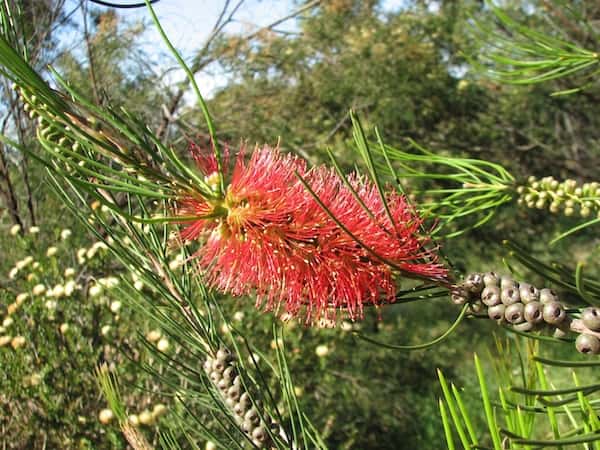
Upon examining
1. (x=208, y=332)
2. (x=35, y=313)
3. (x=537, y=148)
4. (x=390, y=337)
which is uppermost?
(x=208, y=332)

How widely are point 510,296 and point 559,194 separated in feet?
1.36

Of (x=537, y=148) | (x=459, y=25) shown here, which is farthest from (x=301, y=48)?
(x=537, y=148)

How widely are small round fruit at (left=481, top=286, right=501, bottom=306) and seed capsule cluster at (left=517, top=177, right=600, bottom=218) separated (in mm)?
359

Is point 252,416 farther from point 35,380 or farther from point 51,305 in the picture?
point 51,305

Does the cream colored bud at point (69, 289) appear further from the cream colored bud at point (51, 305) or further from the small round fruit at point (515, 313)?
the small round fruit at point (515, 313)

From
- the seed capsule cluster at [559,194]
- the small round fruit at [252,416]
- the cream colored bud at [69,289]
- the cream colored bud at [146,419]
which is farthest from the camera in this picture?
the cream colored bud at [69,289]

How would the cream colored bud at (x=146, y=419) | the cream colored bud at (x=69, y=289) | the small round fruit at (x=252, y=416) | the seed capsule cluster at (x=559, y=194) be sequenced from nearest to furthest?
the small round fruit at (x=252, y=416) < the seed capsule cluster at (x=559, y=194) < the cream colored bud at (x=146, y=419) < the cream colored bud at (x=69, y=289)

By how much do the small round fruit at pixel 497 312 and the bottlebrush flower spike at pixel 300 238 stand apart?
2.4 inches

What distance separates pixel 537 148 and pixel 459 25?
1.33 meters

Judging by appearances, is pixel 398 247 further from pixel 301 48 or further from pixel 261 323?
pixel 301 48

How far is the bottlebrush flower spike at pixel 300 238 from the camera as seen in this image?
15.3 inches

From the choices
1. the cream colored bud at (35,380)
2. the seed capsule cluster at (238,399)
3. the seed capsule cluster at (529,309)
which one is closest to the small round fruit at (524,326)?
the seed capsule cluster at (529,309)

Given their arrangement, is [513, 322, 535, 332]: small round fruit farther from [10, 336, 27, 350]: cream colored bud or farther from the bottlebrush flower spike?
[10, 336, 27, 350]: cream colored bud

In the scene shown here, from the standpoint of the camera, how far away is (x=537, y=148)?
4867 mm
